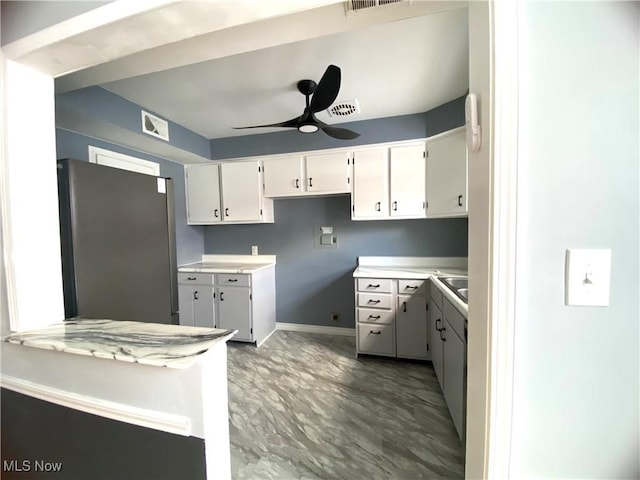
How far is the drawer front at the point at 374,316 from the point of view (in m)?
2.42

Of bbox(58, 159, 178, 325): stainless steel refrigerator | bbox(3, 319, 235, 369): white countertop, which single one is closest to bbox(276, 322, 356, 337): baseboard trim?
bbox(58, 159, 178, 325): stainless steel refrigerator

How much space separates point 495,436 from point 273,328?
297cm

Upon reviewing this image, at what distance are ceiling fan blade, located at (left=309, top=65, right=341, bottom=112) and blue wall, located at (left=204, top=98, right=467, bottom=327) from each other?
1.00 metres

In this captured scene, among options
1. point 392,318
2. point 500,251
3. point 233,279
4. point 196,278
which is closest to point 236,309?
point 233,279

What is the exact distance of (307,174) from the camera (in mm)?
2770

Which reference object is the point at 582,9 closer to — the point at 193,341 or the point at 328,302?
the point at 193,341

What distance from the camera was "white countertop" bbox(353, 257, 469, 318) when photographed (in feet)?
7.63

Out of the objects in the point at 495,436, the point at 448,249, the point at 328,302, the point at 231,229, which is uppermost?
the point at 231,229

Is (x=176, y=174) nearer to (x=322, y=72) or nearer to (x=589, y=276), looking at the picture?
(x=322, y=72)

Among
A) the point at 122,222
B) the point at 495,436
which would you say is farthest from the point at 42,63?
the point at 495,436

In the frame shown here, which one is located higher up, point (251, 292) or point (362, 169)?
point (362, 169)

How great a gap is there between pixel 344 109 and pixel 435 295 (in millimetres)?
1931

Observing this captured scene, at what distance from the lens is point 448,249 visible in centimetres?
267

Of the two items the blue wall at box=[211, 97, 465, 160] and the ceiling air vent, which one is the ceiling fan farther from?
the blue wall at box=[211, 97, 465, 160]
